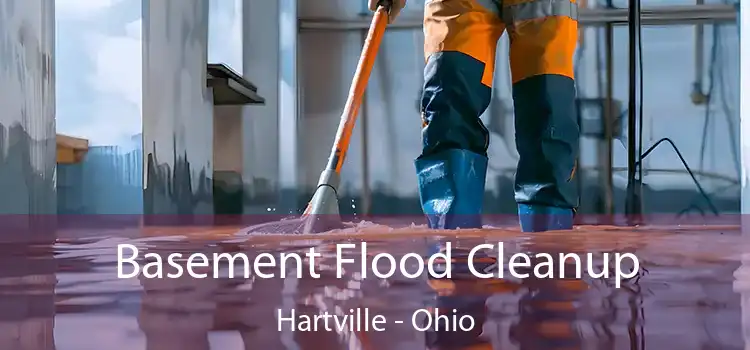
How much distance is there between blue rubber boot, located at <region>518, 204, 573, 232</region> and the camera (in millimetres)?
1004

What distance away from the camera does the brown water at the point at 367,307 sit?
1.18ft

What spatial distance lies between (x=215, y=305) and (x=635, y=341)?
24cm

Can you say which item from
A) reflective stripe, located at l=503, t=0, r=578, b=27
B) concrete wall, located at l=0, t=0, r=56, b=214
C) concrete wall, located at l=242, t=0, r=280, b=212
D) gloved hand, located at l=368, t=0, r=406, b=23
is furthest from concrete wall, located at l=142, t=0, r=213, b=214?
reflective stripe, located at l=503, t=0, r=578, b=27

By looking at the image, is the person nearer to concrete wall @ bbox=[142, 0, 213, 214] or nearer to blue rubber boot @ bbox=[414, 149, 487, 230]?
blue rubber boot @ bbox=[414, 149, 487, 230]

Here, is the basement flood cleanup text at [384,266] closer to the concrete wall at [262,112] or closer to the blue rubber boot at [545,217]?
the blue rubber boot at [545,217]

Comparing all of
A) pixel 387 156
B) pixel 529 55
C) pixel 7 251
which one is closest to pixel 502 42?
pixel 387 156

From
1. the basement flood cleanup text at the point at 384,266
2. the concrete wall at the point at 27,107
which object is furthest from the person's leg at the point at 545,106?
the concrete wall at the point at 27,107

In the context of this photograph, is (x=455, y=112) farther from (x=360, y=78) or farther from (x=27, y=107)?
(x=27, y=107)

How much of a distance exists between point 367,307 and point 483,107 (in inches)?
24.3

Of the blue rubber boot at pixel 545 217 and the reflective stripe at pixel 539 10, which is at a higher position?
the reflective stripe at pixel 539 10

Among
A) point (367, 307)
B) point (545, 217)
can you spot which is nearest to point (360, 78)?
point (545, 217)

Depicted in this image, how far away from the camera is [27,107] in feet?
3.29

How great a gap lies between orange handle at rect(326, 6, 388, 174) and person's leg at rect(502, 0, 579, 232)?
31cm

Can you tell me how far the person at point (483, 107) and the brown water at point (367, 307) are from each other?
1.01 feet
